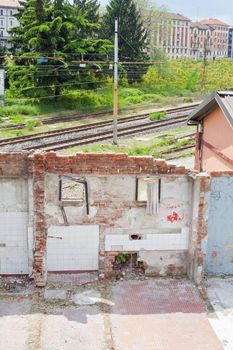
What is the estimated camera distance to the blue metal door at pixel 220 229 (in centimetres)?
1124

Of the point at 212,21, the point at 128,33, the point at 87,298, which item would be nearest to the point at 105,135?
the point at 87,298

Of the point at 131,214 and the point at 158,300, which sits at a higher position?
the point at 131,214

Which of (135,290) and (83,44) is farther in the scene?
(83,44)

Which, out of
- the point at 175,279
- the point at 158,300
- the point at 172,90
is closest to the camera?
the point at 158,300

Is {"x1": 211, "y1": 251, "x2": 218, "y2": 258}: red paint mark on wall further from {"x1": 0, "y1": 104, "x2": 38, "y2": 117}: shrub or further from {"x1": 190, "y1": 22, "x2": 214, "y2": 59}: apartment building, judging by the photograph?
{"x1": 190, "y1": 22, "x2": 214, "y2": 59}: apartment building

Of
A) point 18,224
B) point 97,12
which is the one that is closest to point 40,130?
point 18,224

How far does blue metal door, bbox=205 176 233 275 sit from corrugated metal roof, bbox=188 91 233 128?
7.88 ft

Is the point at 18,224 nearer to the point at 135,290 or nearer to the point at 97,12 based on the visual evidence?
the point at 135,290

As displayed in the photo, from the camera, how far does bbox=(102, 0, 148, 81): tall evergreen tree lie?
46781 mm

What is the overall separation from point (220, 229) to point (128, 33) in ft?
127

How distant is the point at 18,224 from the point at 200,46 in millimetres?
122140

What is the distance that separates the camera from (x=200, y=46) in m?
125

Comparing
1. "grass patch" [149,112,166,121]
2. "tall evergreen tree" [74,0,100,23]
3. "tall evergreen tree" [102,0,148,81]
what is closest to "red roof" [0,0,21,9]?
"tall evergreen tree" [74,0,100,23]

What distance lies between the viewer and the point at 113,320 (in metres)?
10.0
